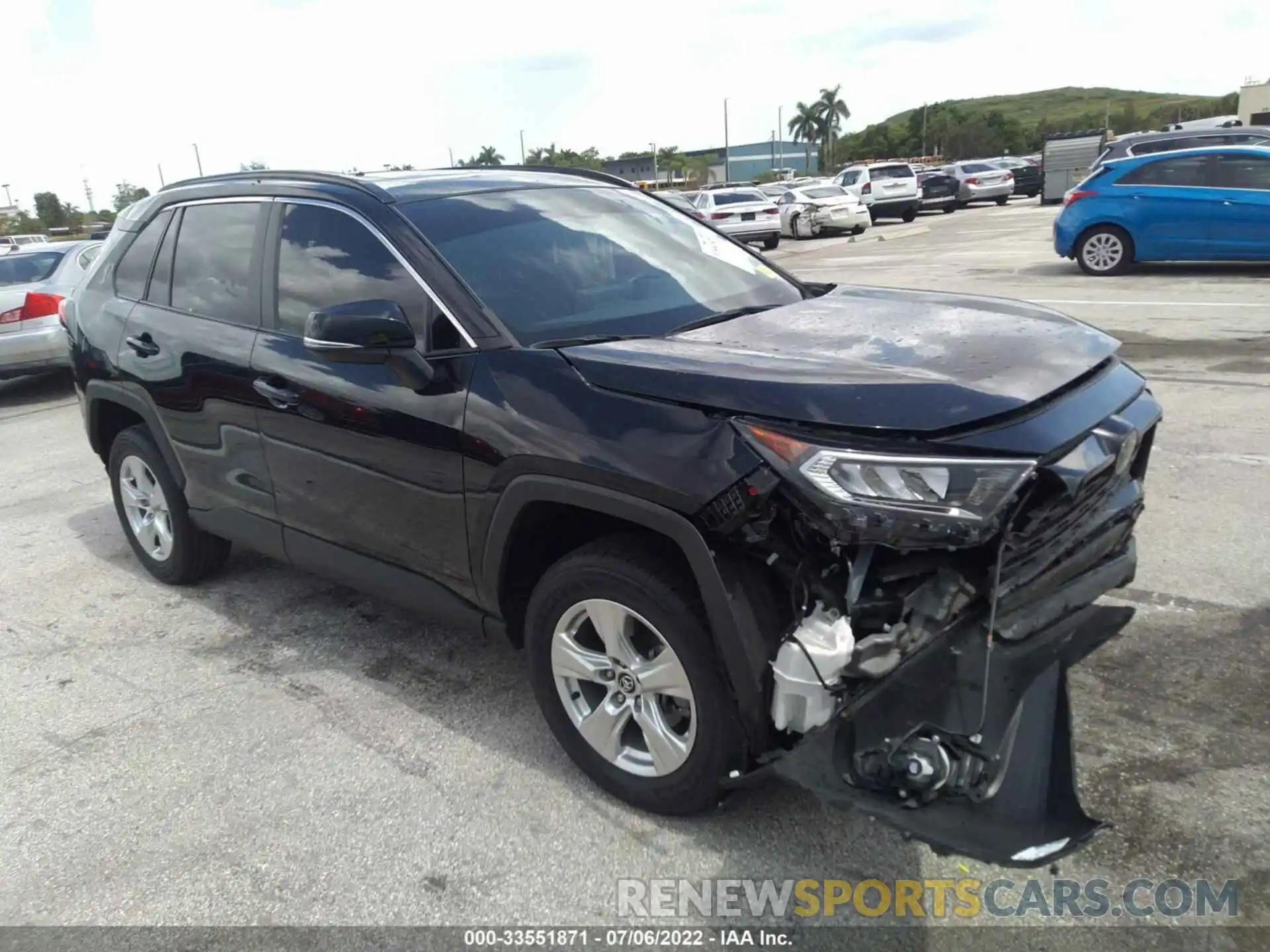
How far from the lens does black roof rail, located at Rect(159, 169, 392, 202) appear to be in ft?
11.9

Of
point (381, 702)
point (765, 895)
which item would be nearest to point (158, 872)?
point (381, 702)

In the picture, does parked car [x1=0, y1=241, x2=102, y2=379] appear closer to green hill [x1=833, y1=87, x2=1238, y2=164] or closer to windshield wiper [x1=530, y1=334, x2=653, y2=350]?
windshield wiper [x1=530, y1=334, x2=653, y2=350]

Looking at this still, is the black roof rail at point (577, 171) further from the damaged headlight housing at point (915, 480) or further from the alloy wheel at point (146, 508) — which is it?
the damaged headlight housing at point (915, 480)

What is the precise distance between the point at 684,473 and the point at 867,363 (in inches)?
23.5

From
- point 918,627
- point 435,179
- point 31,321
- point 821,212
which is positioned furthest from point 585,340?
point 821,212

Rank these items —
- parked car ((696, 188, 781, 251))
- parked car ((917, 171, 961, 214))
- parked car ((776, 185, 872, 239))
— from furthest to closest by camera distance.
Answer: parked car ((917, 171, 961, 214)) → parked car ((776, 185, 872, 239)) → parked car ((696, 188, 781, 251))

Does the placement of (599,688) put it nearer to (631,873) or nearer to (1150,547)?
(631,873)

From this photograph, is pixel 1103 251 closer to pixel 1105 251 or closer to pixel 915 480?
pixel 1105 251

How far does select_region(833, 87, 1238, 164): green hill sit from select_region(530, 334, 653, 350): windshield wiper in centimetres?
8233

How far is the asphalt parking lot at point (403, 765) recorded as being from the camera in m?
2.75

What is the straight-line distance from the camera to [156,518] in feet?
16.2

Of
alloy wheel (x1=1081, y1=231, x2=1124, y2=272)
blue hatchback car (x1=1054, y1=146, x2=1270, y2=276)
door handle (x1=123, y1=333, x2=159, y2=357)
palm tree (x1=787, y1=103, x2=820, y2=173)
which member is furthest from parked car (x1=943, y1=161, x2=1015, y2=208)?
palm tree (x1=787, y1=103, x2=820, y2=173)

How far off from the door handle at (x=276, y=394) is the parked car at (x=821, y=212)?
900 inches

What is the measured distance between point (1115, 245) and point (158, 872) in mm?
13728
